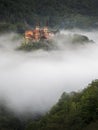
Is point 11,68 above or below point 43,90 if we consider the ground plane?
above

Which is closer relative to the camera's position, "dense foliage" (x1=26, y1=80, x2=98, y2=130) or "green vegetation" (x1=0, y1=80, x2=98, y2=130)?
"green vegetation" (x1=0, y1=80, x2=98, y2=130)

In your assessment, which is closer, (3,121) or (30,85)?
(3,121)

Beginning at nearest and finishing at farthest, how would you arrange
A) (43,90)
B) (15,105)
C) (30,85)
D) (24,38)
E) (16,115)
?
(16,115) < (15,105) < (43,90) < (30,85) < (24,38)

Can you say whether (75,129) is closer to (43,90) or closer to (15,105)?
(15,105)

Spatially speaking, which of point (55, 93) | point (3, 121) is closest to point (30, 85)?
point (55, 93)

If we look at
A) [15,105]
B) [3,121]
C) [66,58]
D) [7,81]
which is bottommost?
[3,121]

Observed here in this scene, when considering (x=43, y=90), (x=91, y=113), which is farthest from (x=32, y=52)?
(x=91, y=113)

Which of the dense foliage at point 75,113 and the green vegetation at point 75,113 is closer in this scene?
the green vegetation at point 75,113

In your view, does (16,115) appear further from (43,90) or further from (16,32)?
(16,32)

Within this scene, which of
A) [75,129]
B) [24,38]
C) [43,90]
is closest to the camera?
[75,129]
